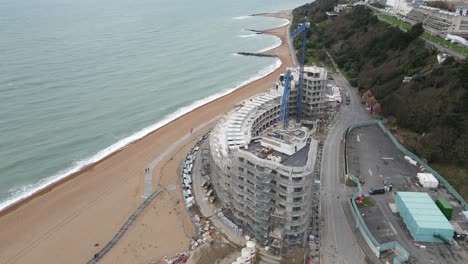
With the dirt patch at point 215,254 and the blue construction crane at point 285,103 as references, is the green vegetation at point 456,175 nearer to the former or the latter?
the blue construction crane at point 285,103

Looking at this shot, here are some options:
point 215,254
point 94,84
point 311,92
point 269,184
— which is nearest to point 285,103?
point 311,92

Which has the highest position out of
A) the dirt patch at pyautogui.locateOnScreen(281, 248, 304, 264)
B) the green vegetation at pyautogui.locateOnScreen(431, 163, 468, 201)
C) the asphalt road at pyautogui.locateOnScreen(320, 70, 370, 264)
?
the green vegetation at pyautogui.locateOnScreen(431, 163, 468, 201)

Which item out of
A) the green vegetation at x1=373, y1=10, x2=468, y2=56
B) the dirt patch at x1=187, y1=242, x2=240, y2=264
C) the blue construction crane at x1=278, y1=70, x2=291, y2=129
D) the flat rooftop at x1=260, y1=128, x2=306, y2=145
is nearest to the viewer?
the dirt patch at x1=187, y1=242, x2=240, y2=264

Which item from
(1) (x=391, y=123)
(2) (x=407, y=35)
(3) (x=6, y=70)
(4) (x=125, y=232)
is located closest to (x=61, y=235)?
(4) (x=125, y=232)

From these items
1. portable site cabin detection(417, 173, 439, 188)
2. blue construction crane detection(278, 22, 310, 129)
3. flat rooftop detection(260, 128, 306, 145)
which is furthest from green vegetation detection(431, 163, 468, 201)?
blue construction crane detection(278, 22, 310, 129)

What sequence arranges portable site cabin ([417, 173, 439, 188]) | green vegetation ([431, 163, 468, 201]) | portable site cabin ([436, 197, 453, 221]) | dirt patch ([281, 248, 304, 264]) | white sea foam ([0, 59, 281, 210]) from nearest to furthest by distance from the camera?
dirt patch ([281, 248, 304, 264]) < portable site cabin ([436, 197, 453, 221]) < green vegetation ([431, 163, 468, 201]) < portable site cabin ([417, 173, 439, 188]) < white sea foam ([0, 59, 281, 210])

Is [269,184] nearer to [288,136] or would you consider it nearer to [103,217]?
[288,136]

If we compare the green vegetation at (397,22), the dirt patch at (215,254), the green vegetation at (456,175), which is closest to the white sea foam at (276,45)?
the green vegetation at (397,22)

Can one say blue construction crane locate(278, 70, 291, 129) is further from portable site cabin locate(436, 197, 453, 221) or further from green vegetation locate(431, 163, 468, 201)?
portable site cabin locate(436, 197, 453, 221)
